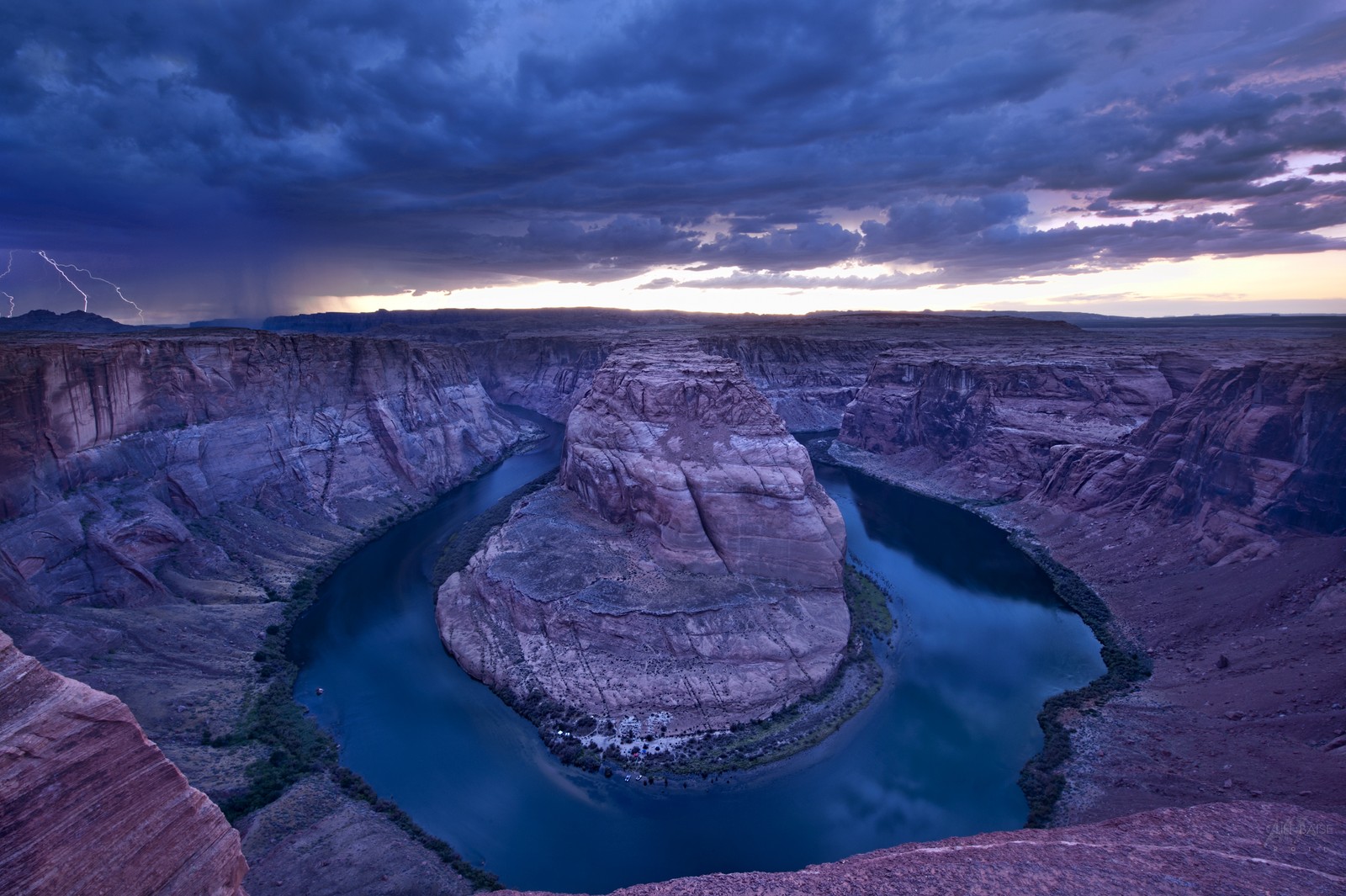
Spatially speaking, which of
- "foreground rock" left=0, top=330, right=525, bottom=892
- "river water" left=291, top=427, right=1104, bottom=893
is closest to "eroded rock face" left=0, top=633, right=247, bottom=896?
"foreground rock" left=0, top=330, right=525, bottom=892

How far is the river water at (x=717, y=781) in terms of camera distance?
72.4 feet

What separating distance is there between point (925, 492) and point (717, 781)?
154 feet

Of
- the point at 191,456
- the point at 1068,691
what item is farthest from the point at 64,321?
the point at 1068,691

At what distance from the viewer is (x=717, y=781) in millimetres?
24188

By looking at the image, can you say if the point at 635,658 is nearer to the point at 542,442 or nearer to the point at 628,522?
the point at 628,522

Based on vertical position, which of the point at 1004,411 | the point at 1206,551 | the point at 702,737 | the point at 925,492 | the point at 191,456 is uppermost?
the point at 191,456

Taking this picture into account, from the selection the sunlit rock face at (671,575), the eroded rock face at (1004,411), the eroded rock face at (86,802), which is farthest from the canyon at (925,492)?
the eroded rock face at (86,802)

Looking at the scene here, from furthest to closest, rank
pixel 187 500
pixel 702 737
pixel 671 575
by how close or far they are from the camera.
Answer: pixel 187 500, pixel 671 575, pixel 702 737

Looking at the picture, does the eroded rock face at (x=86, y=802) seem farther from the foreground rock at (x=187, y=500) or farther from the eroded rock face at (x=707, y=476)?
the eroded rock face at (x=707, y=476)

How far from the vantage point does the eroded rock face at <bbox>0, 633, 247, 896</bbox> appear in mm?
9297

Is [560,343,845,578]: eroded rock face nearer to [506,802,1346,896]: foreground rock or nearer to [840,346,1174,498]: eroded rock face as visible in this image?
[506,802,1346,896]: foreground rock

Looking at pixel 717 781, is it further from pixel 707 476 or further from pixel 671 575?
pixel 707 476

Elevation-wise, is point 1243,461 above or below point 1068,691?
above

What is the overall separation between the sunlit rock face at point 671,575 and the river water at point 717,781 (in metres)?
2.88
